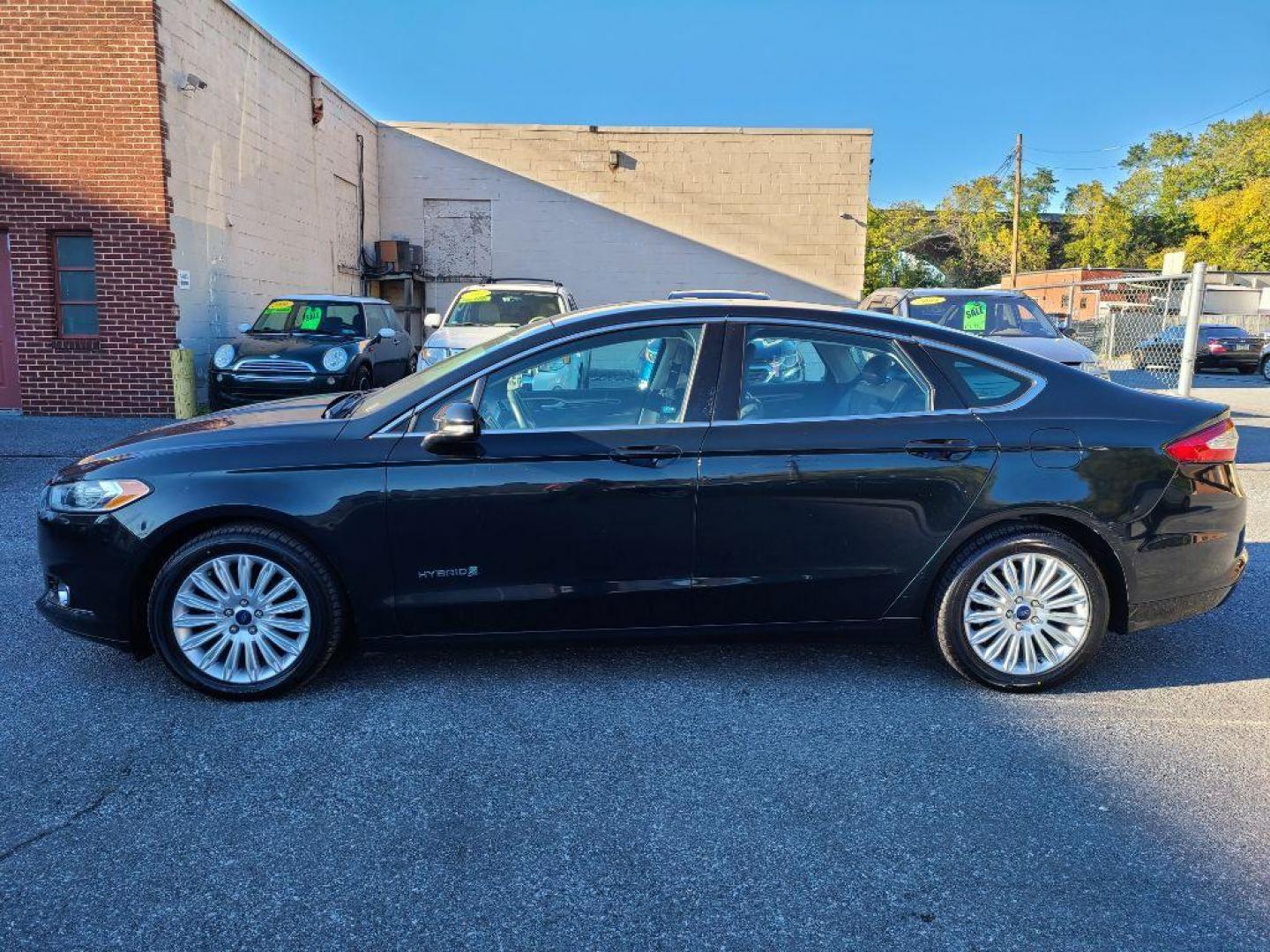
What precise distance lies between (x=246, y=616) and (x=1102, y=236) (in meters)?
66.5

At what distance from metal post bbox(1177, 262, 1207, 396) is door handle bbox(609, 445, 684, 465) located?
8.33 meters

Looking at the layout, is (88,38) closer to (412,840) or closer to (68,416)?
(68,416)

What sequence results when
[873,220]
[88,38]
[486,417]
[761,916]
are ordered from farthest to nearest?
[873,220] < [88,38] < [486,417] < [761,916]

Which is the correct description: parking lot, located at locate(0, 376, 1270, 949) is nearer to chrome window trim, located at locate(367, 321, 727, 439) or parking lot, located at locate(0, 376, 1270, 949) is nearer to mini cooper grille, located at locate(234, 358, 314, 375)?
chrome window trim, located at locate(367, 321, 727, 439)

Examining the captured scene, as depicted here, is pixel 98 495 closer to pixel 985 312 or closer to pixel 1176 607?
pixel 1176 607

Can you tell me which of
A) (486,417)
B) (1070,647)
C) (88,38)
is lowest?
(1070,647)

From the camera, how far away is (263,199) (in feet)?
50.1

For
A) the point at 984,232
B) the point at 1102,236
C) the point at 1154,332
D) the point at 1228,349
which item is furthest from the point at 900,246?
the point at 1154,332

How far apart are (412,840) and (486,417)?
5.52 ft

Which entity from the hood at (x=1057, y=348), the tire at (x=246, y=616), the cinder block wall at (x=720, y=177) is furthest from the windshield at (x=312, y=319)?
the cinder block wall at (x=720, y=177)

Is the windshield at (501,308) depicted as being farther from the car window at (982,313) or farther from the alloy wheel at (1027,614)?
the alloy wheel at (1027,614)

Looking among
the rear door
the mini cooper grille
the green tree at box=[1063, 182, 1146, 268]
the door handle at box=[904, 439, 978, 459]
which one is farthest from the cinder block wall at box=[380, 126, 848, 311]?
the green tree at box=[1063, 182, 1146, 268]

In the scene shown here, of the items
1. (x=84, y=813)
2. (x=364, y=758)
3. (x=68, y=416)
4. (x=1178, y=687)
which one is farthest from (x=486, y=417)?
(x=68, y=416)

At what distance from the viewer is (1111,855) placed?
2.80m
